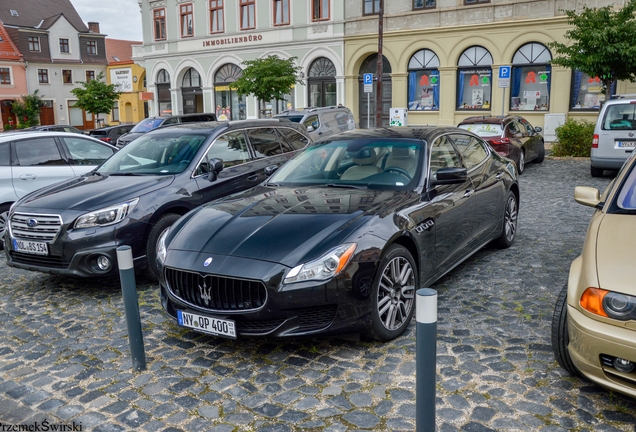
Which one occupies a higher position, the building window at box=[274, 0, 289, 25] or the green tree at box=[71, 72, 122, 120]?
the building window at box=[274, 0, 289, 25]

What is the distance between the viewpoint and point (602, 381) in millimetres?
3359

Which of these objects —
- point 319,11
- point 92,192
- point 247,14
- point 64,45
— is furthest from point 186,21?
point 92,192

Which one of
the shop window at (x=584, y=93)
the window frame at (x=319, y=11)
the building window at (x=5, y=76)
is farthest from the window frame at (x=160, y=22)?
the shop window at (x=584, y=93)

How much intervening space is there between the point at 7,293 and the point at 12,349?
6.05ft

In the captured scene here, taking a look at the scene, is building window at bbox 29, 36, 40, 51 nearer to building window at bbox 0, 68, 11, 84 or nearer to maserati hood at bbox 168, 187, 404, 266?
building window at bbox 0, 68, 11, 84

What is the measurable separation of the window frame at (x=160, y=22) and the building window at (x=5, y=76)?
61.7 ft

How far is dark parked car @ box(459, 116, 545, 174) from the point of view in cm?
1470

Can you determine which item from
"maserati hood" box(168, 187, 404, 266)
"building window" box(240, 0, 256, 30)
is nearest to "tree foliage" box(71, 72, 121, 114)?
"building window" box(240, 0, 256, 30)


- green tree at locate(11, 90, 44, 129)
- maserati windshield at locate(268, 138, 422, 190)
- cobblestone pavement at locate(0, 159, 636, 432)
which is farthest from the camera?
green tree at locate(11, 90, 44, 129)

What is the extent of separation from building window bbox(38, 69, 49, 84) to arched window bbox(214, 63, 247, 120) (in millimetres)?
24865

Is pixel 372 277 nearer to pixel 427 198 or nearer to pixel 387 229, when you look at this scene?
pixel 387 229

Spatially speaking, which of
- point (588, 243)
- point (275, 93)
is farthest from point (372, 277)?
point (275, 93)

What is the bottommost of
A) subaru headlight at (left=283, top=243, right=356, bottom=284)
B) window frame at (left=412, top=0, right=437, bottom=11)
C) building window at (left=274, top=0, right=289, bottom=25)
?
subaru headlight at (left=283, top=243, right=356, bottom=284)

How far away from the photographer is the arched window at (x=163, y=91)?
137ft
